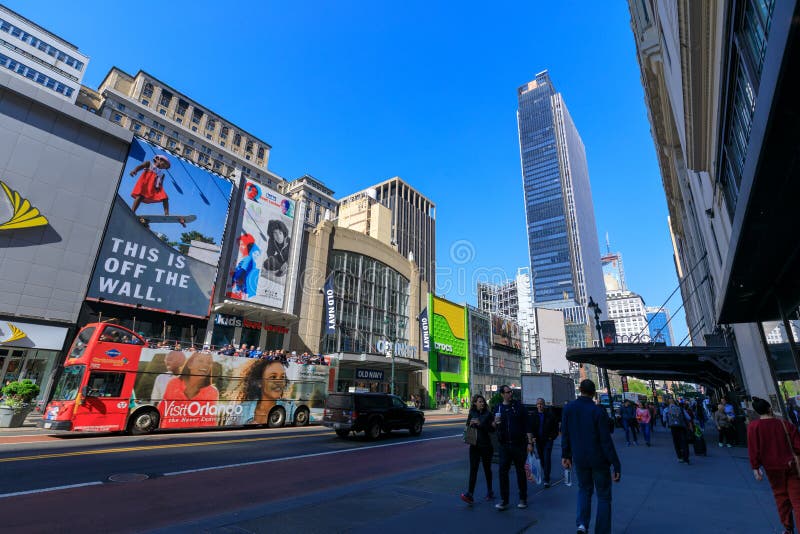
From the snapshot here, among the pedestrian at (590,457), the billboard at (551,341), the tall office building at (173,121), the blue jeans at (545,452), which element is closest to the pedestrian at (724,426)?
the blue jeans at (545,452)

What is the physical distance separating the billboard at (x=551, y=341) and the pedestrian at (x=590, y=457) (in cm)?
9972

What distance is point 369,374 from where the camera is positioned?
43656 millimetres

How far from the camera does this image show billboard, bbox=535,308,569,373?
3856 inches

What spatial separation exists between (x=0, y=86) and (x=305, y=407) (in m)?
27.8

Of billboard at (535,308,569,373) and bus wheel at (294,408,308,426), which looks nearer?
bus wheel at (294,408,308,426)

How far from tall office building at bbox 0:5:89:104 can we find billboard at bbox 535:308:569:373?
108231 millimetres

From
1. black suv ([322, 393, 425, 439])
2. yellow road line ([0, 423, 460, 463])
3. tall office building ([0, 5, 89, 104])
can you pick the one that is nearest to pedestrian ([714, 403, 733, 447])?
black suv ([322, 393, 425, 439])

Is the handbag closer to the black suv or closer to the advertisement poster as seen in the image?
the black suv

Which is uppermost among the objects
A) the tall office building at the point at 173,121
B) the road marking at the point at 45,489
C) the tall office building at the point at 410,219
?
the tall office building at the point at 410,219

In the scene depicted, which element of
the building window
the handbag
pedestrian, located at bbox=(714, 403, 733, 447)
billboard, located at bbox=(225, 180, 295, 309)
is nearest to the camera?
the handbag

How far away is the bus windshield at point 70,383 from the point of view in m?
15.0

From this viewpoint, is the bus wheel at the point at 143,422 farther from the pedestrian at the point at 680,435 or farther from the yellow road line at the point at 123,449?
the pedestrian at the point at 680,435

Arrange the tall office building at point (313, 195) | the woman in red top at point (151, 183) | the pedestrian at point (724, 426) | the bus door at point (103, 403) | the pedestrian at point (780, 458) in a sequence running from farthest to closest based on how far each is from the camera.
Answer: the tall office building at point (313, 195)
the woman in red top at point (151, 183)
the pedestrian at point (724, 426)
the bus door at point (103, 403)
the pedestrian at point (780, 458)

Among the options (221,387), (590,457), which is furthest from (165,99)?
(590,457)
